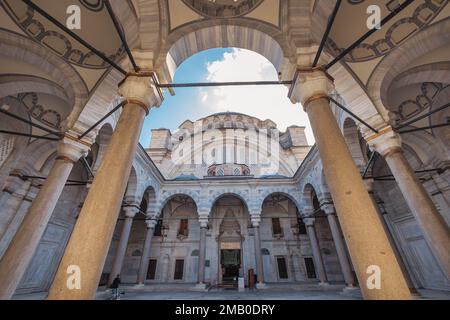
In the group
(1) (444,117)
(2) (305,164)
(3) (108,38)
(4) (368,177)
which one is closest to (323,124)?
(3) (108,38)

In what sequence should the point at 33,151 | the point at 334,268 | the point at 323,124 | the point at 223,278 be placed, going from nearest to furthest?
the point at 323,124 < the point at 33,151 < the point at 334,268 < the point at 223,278

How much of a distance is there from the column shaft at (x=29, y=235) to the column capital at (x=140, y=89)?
10.8ft

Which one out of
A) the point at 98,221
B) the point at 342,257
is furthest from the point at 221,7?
the point at 342,257

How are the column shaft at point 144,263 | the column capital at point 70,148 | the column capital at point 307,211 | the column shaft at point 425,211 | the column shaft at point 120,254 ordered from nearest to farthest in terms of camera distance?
the column shaft at point 425,211 → the column capital at point 70,148 → the column shaft at point 120,254 → the column shaft at point 144,263 → the column capital at point 307,211

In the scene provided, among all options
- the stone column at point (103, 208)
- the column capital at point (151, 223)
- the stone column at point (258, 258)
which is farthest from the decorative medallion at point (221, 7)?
the column capital at point (151, 223)

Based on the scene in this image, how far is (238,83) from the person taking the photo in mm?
4469

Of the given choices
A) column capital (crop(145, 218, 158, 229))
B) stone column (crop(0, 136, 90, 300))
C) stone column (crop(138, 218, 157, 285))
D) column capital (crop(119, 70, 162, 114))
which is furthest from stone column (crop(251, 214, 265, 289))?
column capital (crop(119, 70, 162, 114))

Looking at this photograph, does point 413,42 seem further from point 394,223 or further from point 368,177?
point 394,223

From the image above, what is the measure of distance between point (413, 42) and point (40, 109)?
11935 millimetres

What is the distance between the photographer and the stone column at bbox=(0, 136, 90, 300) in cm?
448

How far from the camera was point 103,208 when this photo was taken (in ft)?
8.86

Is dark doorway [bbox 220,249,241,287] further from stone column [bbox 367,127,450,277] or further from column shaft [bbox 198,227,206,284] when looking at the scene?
stone column [bbox 367,127,450,277]

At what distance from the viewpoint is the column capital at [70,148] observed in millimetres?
5602

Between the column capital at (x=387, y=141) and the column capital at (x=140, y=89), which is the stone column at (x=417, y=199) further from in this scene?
the column capital at (x=140, y=89)
